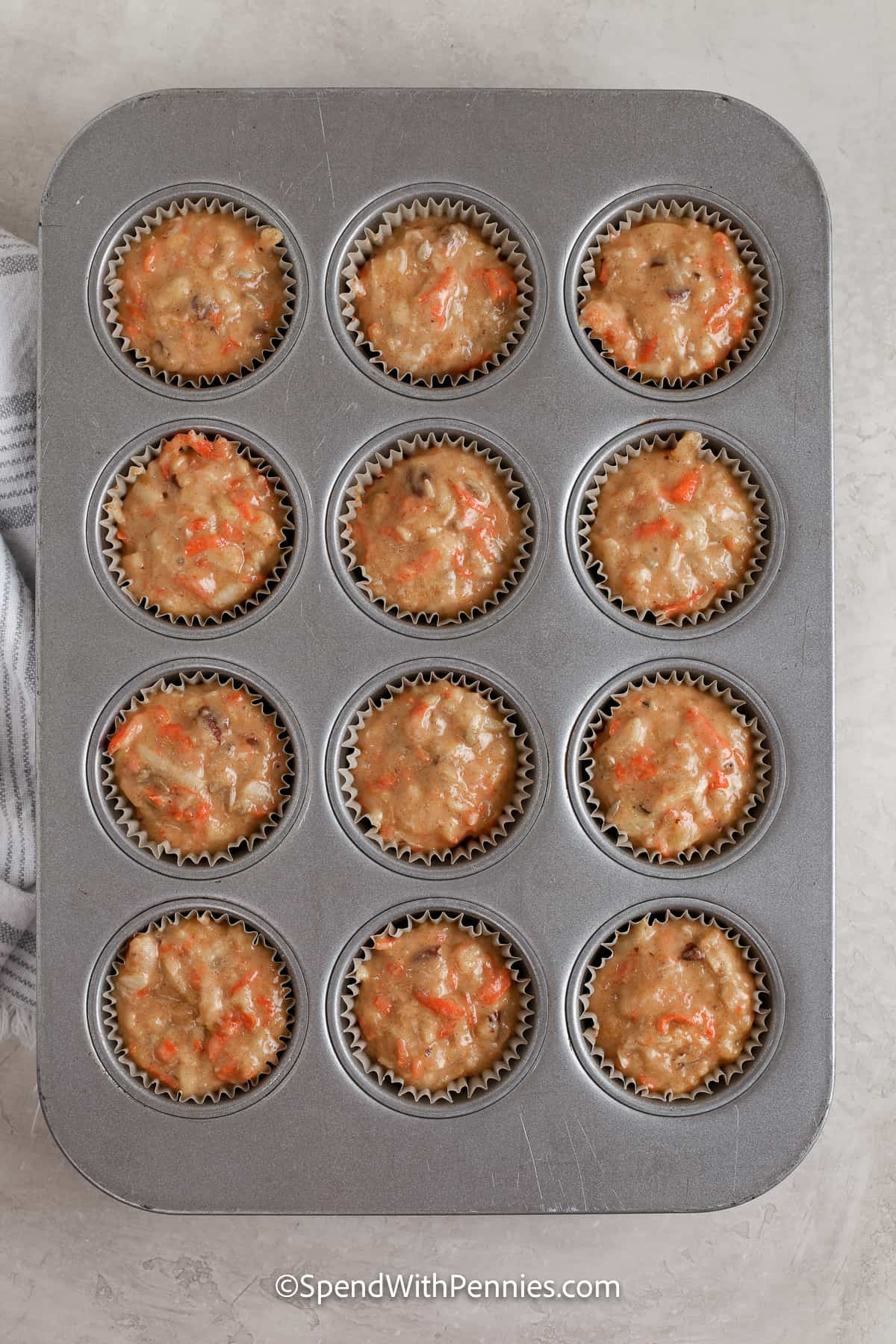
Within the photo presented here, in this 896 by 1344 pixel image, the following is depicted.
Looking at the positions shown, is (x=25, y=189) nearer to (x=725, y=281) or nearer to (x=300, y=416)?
(x=300, y=416)

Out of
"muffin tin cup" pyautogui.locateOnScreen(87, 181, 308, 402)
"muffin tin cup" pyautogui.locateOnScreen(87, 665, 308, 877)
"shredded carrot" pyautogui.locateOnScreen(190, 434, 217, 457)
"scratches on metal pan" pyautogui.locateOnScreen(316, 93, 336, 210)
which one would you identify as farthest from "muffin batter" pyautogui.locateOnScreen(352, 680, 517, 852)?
"scratches on metal pan" pyautogui.locateOnScreen(316, 93, 336, 210)

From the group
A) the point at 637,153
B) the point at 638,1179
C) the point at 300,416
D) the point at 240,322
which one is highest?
the point at 637,153

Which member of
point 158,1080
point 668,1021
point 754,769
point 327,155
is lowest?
point 158,1080

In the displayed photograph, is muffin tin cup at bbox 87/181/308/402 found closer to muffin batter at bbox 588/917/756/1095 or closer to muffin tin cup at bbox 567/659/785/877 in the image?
muffin tin cup at bbox 567/659/785/877

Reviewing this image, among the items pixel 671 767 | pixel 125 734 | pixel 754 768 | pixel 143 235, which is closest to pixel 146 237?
pixel 143 235

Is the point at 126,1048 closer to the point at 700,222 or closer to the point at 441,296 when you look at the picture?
the point at 441,296

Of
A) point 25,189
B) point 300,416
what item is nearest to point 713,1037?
point 300,416

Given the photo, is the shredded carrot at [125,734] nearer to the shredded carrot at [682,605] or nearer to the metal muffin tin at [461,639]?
the metal muffin tin at [461,639]
